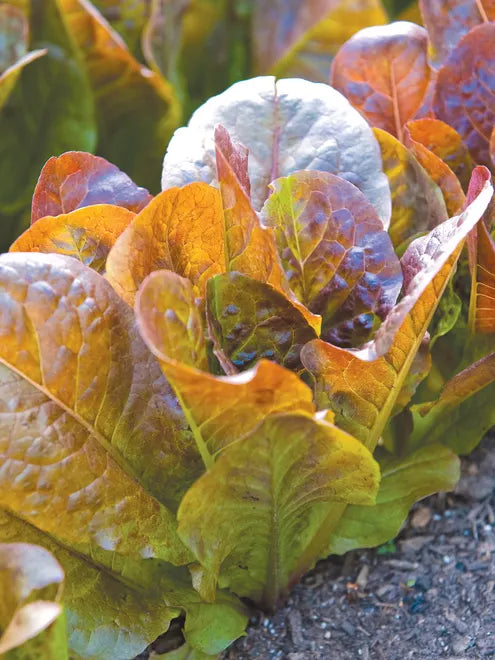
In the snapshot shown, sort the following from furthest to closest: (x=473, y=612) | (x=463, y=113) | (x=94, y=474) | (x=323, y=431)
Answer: (x=463, y=113) → (x=473, y=612) → (x=94, y=474) → (x=323, y=431)

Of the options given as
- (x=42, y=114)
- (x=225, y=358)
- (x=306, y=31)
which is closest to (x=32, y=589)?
(x=225, y=358)

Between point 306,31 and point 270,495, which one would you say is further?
point 306,31

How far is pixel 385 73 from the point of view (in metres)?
1.40

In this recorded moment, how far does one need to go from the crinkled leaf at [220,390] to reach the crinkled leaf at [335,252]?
0.25 metres

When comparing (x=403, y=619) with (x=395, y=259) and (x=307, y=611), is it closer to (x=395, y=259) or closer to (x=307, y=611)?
(x=307, y=611)

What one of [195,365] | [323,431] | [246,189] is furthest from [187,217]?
[323,431]

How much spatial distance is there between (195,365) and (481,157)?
2.24ft

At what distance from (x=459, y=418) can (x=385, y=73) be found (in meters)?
0.58

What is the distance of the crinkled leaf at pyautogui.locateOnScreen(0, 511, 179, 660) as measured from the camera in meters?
1.09

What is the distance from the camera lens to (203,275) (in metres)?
1.10

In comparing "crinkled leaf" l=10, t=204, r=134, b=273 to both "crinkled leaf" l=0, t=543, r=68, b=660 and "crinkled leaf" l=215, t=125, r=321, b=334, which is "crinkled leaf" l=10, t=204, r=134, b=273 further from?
"crinkled leaf" l=0, t=543, r=68, b=660

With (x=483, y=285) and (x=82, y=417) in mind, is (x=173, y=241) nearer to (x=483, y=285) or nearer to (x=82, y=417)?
(x=82, y=417)

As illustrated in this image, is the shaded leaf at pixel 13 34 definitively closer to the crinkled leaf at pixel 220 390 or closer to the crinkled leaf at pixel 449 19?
the crinkled leaf at pixel 449 19

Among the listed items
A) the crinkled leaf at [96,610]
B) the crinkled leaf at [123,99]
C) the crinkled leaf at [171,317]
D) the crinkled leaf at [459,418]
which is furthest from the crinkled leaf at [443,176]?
the crinkled leaf at [123,99]
